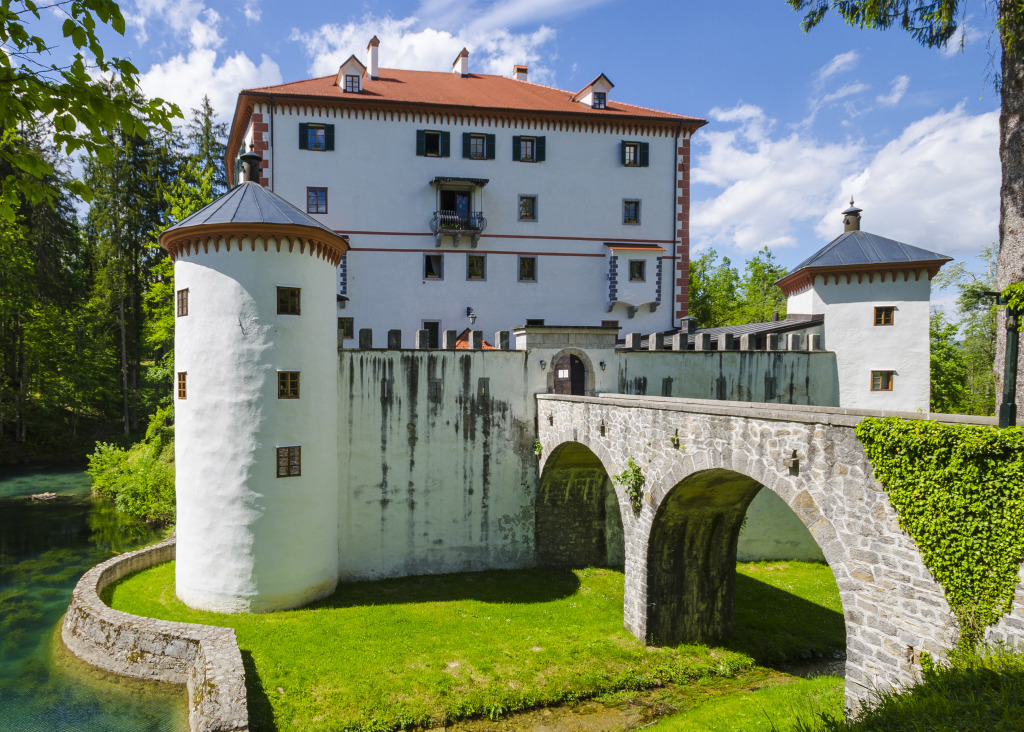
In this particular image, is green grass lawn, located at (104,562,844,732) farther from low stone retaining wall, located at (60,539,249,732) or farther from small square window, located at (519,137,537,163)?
small square window, located at (519,137,537,163)

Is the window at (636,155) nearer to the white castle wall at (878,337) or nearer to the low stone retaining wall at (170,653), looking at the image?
the white castle wall at (878,337)

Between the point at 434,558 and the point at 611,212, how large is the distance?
1642 cm

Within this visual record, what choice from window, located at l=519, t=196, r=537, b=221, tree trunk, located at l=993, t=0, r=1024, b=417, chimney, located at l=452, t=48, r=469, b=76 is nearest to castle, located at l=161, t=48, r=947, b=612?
window, located at l=519, t=196, r=537, b=221

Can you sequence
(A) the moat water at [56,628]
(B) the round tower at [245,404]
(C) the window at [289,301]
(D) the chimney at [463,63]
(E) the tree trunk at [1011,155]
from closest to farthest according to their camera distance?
(E) the tree trunk at [1011,155] → (A) the moat water at [56,628] → (B) the round tower at [245,404] → (C) the window at [289,301] → (D) the chimney at [463,63]

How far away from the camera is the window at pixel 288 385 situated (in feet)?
52.5

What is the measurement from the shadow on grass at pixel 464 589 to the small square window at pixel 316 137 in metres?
16.4

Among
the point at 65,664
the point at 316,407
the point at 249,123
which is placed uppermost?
the point at 249,123

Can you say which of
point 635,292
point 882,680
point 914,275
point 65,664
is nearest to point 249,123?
point 635,292

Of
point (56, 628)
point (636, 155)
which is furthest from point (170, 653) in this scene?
point (636, 155)

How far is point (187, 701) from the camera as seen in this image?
40.9ft

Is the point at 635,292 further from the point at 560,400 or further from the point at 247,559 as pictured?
the point at 247,559

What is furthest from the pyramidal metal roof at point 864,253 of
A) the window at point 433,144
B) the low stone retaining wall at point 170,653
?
the low stone retaining wall at point 170,653

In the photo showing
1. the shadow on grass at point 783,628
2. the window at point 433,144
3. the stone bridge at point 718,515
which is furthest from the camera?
the window at point 433,144

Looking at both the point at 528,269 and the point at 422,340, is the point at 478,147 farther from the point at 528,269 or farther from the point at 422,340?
the point at 422,340
